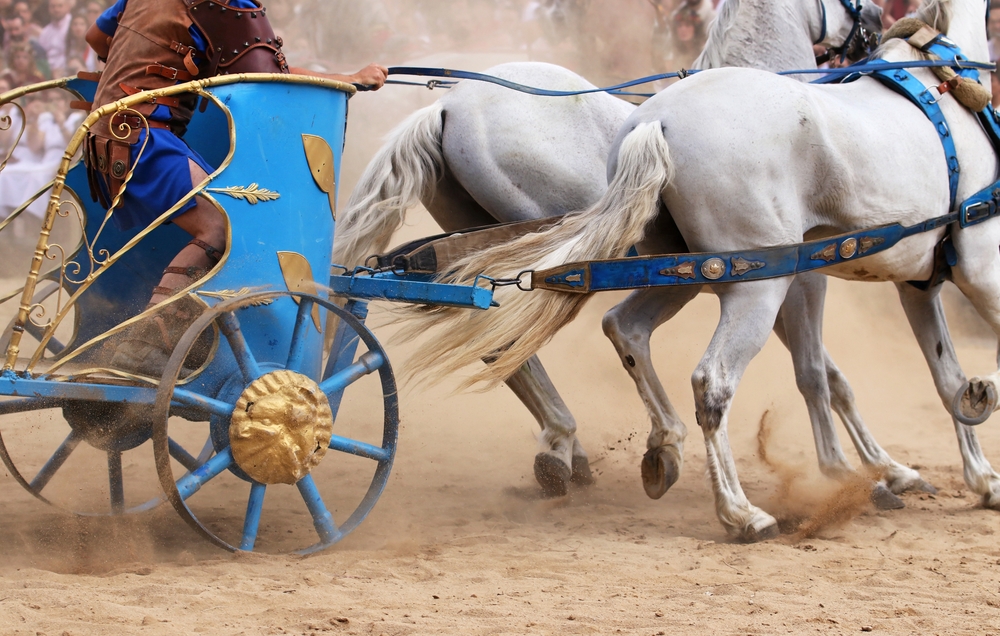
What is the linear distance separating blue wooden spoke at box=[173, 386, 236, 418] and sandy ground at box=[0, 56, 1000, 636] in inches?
17.8

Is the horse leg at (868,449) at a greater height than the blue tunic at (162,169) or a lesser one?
lesser

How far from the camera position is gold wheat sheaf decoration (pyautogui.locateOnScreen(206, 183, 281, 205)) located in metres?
2.64

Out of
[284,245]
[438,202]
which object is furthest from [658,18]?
[284,245]

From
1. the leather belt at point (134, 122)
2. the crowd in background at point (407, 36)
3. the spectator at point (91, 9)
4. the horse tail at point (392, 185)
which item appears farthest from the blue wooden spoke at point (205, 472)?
the spectator at point (91, 9)

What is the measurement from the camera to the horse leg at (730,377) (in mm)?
3088

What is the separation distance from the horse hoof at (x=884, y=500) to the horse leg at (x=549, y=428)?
1231 mm

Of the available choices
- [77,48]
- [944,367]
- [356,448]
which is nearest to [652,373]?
[356,448]

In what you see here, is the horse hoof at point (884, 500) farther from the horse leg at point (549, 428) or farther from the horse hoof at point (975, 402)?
the horse leg at point (549, 428)

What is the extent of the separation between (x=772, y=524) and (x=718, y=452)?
1.03ft

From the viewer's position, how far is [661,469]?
341 centimetres

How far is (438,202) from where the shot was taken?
3.87 m

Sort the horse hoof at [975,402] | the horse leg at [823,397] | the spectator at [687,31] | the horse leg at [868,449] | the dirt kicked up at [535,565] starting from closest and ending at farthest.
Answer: the dirt kicked up at [535,565], the horse hoof at [975,402], the horse leg at [823,397], the horse leg at [868,449], the spectator at [687,31]

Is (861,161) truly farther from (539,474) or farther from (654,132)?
(539,474)

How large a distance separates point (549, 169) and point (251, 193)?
4.14ft
